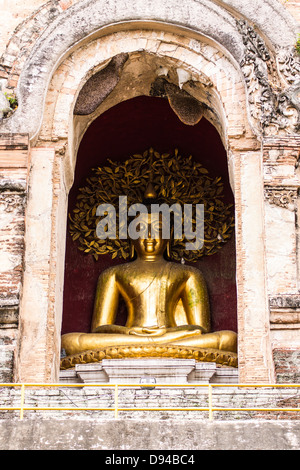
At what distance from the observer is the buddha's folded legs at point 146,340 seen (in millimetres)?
15406

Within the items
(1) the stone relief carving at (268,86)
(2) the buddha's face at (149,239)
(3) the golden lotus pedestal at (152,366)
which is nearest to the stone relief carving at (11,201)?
(3) the golden lotus pedestal at (152,366)

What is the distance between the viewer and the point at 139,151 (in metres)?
17.7

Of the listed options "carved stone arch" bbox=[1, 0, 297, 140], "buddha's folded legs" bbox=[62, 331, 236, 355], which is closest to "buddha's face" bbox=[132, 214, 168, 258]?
"buddha's folded legs" bbox=[62, 331, 236, 355]

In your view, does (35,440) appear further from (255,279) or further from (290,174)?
(290,174)

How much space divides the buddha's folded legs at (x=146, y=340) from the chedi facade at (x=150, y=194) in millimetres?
23

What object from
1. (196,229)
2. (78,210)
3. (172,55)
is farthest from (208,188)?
(172,55)

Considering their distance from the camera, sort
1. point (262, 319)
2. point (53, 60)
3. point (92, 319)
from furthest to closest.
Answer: point (92, 319)
point (53, 60)
point (262, 319)

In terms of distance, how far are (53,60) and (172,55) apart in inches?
67.2

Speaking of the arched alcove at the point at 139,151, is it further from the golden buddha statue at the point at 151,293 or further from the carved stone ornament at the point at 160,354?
the carved stone ornament at the point at 160,354

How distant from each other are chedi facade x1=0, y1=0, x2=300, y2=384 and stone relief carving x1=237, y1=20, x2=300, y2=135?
0.02 metres

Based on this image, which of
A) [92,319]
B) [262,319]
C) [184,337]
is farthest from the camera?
[92,319]

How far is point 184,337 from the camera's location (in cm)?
1574

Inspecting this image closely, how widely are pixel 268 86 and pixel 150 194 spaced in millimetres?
4343

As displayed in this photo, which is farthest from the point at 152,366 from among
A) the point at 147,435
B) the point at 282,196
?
the point at 147,435
